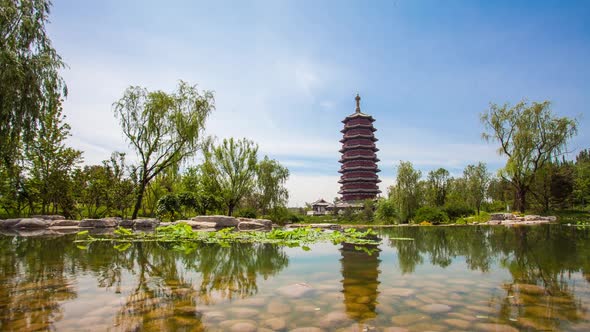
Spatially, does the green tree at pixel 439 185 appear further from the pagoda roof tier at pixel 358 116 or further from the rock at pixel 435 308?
the rock at pixel 435 308

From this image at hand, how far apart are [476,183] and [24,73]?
3234 cm

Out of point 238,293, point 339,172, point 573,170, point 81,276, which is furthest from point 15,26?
point 339,172

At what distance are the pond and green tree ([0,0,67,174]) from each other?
4218 mm

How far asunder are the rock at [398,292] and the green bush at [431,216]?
17989 millimetres

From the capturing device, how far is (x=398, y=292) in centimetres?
351

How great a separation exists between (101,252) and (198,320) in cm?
529

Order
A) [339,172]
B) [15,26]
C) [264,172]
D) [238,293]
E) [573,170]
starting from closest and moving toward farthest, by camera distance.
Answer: [238,293] → [15,26] → [264,172] → [573,170] → [339,172]

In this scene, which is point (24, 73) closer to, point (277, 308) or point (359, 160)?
point (277, 308)

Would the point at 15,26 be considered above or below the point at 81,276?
above

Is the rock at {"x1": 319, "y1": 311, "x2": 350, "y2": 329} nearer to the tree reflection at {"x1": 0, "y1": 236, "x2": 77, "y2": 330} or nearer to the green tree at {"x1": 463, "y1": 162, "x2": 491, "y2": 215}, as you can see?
the tree reflection at {"x1": 0, "y1": 236, "x2": 77, "y2": 330}

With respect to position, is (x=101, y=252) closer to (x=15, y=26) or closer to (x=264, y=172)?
(x=15, y=26)

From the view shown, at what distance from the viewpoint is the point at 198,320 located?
8.60 ft

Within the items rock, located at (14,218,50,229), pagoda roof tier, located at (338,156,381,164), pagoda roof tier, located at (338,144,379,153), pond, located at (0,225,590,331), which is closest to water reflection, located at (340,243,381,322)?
pond, located at (0,225,590,331)

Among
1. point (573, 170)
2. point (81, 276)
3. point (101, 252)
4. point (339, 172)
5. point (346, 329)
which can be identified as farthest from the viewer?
point (339, 172)
